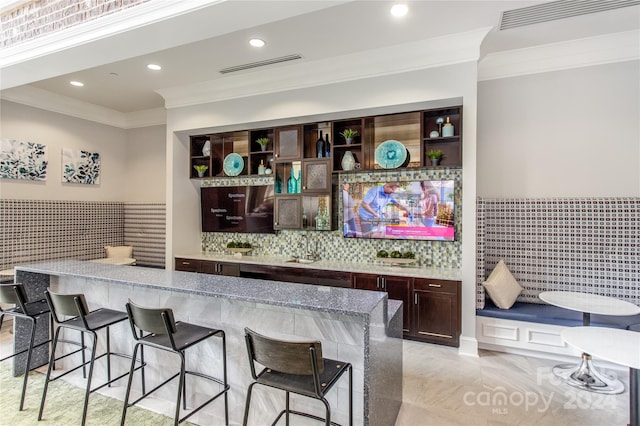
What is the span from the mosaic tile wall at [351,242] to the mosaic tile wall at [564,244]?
340 mm

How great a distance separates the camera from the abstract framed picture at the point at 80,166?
523cm

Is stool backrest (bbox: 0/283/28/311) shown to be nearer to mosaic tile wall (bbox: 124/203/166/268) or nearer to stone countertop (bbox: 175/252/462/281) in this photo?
stone countertop (bbox: 175/252/462/281)

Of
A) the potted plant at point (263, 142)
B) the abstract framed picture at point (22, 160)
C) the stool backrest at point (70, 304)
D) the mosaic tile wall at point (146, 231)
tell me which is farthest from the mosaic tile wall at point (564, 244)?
the abstract framed picture at point (22, 160)

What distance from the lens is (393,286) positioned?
3703 mm

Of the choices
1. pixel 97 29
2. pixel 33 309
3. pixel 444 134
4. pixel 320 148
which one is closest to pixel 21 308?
pixel 33 309

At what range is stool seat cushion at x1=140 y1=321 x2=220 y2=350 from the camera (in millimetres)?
2074

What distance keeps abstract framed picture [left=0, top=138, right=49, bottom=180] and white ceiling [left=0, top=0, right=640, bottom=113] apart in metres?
1.19

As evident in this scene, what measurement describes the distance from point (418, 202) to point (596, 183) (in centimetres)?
183

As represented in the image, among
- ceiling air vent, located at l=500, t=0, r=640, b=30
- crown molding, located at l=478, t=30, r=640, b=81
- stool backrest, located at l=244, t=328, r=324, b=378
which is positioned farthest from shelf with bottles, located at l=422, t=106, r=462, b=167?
stool backrest, located at l=244, t=328, r=324, b=378

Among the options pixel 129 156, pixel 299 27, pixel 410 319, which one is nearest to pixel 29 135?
pixel 129 156

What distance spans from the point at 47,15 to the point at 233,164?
8.35ft

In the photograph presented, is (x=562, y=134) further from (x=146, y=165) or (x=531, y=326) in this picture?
(x=146, y=165)

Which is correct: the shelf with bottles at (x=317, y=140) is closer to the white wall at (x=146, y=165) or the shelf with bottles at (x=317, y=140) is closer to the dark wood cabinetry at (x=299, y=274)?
the dark wood cabinetry at (x=299, y=274)

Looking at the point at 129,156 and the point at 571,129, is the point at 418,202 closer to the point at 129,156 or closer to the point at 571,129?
the point at 571,129
